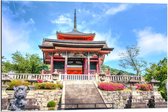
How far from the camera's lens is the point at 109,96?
11.9m

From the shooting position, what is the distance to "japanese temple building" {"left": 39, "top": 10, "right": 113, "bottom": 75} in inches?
575

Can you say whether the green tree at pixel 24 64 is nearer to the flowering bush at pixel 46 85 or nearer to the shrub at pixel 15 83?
the shrub at pixel 15 83

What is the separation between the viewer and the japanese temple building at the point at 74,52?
14.6 m

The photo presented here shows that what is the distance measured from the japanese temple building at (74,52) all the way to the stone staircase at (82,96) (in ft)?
6.56

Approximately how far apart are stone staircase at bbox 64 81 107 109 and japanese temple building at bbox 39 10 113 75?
200 cm

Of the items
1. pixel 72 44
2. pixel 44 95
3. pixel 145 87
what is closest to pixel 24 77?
pixel 44 95

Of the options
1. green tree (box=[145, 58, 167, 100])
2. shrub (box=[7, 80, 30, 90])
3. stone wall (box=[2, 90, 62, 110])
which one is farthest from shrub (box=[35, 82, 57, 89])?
green tree (box=[145, 58, 167, 100])

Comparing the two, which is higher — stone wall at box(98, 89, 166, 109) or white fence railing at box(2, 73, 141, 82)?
white fence railing at box(2, 73, 141, 82)

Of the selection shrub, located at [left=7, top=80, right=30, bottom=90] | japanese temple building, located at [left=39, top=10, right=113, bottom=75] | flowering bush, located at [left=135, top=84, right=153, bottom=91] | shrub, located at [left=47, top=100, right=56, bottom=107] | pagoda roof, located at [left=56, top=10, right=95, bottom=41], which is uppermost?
pagoda roof, located at [left=56, top=10, right=95, bottom=41]

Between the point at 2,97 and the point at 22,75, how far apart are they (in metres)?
2.20

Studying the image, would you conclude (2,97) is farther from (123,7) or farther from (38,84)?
(123,7)

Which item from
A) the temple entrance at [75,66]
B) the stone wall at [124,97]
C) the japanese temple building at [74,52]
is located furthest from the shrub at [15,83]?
the temple entrance at [75,66]

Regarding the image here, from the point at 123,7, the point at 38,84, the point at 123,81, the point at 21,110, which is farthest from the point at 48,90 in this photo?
the point at 123,7

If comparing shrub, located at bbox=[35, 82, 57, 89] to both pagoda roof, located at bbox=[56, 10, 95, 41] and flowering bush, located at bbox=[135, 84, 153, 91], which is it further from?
pagoda roof, located at bbox=[56, 10, 95, 41]
